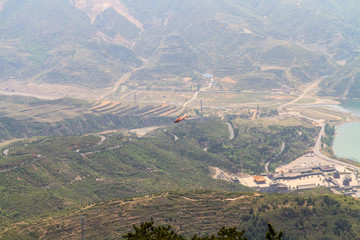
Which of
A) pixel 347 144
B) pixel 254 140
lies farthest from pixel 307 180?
pixel 347 144

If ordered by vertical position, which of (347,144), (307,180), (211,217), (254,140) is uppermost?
(254,140)

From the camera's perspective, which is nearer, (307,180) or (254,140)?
(307,180)

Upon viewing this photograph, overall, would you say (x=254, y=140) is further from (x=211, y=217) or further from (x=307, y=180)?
(x=211, y=217)

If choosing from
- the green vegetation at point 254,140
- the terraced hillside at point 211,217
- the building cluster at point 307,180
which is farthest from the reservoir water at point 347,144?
the terraced hillside at point 211,217

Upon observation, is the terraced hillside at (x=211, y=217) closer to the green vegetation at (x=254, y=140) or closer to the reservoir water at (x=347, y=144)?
the green vegetation at (x=254, y=140)

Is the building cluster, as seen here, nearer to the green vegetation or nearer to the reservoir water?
the green vegetation

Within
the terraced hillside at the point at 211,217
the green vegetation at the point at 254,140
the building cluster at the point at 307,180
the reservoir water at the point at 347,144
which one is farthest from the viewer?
the reservoir water at the point at 347,144

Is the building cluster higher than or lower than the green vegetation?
lower

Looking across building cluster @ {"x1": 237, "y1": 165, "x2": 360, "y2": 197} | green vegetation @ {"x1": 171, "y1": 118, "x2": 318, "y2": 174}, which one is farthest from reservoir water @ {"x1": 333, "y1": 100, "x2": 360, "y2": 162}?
building cluster @ {"x1": 237, "y1": 165, "x2": 360, "y2": 197}

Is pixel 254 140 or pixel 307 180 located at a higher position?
pixel 254 140

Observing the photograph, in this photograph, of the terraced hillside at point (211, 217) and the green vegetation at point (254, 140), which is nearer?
the terraced hillside at point (211, 217)

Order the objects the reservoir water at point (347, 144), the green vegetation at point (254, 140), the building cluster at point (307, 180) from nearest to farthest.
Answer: the building cluster at point (307, 180)
the green vegetation at point (254, 140)
the reservoir water at point (347, 144)

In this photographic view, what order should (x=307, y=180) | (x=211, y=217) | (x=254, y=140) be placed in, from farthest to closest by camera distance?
(x=254, y=140)
(x=307, y=180)
(x=211, y=217)
